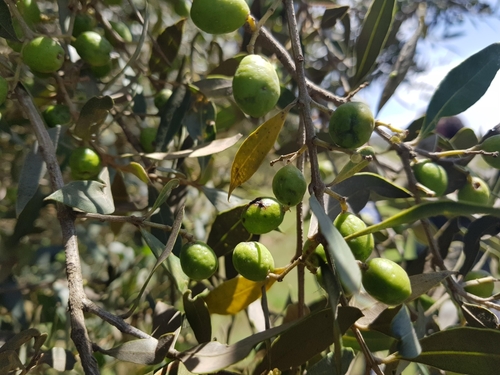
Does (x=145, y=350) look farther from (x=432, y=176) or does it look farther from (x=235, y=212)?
(x=432, y=176)

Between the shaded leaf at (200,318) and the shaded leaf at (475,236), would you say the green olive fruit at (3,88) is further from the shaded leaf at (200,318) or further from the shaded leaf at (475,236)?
the shaded leaf at (475,236)

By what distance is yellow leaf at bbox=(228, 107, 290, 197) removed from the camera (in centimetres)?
102

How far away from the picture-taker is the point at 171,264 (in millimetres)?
1100

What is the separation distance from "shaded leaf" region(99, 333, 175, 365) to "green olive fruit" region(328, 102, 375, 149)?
0.55 meters

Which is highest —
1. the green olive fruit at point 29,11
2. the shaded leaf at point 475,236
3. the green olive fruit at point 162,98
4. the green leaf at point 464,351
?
the green olive fruit at point 29,11

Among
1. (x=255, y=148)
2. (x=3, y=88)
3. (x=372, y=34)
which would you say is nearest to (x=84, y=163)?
(x=3, y=88)

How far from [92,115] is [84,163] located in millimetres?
152

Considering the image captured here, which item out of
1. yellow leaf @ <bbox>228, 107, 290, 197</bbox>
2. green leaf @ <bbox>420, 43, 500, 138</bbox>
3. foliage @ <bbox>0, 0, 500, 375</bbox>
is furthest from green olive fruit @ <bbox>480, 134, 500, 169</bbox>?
yellow leaf @ <bbox>228, 107, 290, 197</bbox>

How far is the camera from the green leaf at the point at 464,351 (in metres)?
0.93

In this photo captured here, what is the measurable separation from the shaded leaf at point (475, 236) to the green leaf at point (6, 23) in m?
1.43

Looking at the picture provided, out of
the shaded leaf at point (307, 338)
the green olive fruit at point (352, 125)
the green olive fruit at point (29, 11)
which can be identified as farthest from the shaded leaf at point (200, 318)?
the green olive fruit at point (29, 11)

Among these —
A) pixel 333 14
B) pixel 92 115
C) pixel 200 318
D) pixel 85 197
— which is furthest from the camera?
pixel 333 14

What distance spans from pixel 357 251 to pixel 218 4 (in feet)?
2.15

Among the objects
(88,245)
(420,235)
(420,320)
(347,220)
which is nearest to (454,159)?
(420,235)
